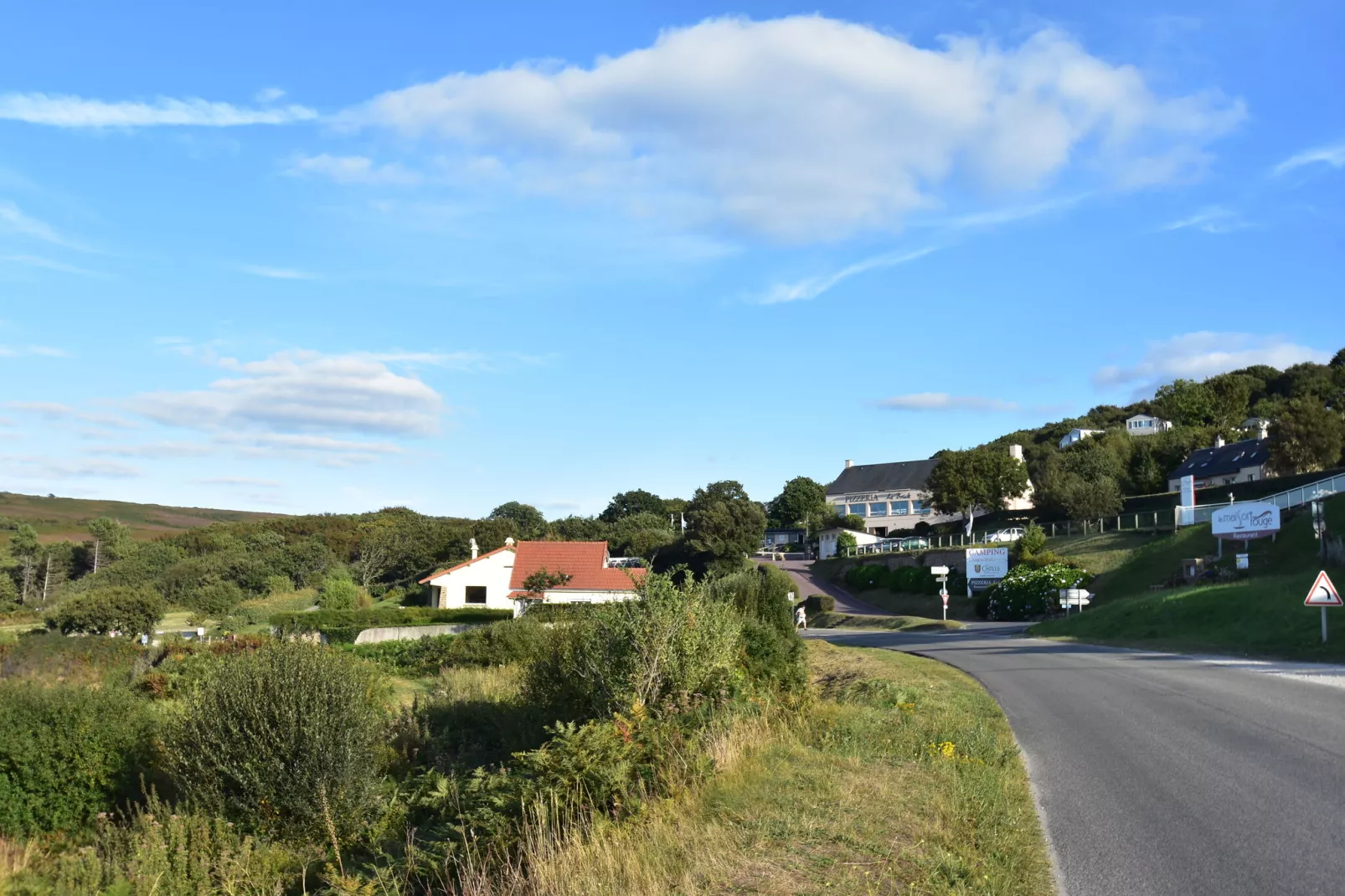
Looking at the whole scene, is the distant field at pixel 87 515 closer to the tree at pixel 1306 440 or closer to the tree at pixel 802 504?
the tree at pixel 802 504

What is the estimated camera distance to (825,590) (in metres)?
73.3

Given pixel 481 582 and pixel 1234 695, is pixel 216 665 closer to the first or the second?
pixel 1234 695

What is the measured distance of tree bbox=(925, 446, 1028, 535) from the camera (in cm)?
7731

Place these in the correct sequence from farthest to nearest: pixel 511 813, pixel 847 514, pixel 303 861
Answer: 1. pixel 847 514
2. pixel 303 861
3. pixel 511 813

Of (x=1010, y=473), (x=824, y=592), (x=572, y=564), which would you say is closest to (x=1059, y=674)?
(x=572, y=564)

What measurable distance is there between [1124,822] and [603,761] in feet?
14.9

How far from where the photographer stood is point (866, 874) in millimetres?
5730

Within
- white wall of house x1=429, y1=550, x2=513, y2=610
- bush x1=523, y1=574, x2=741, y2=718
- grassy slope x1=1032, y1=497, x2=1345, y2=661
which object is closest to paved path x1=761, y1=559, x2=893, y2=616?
white wall of house x1=429, y1=550, x2=513, y2=610

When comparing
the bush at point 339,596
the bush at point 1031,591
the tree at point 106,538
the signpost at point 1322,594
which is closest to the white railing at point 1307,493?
the bush at point 1031,591

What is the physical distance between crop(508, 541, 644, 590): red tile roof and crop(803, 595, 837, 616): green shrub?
11.9 metres

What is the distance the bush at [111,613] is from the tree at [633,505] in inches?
3368

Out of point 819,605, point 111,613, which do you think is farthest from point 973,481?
point 111,613

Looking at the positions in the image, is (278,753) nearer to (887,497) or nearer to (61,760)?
(61,760)

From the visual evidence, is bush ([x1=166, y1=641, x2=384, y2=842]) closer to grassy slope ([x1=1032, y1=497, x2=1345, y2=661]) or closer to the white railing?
grassy slope ([x1=1032, y1=497, x2=1345, y2=661])
